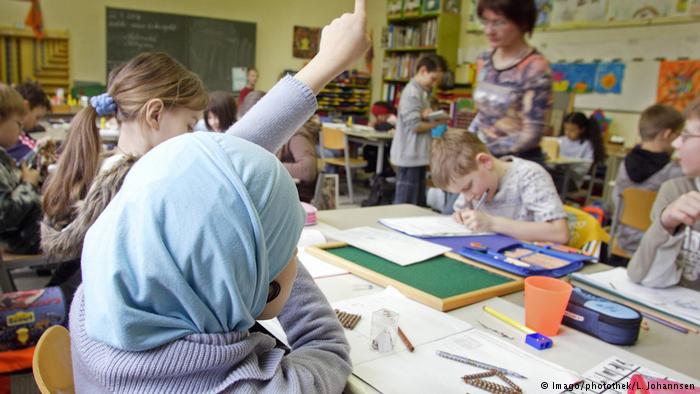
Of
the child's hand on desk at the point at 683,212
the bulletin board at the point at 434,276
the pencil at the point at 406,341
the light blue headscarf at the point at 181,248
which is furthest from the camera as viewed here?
the child's hand on desk at the point at 683,212

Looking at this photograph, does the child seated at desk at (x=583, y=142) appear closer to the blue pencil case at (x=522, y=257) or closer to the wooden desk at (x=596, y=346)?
the blue pencil case at (x=522, y=257)

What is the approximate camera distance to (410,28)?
266 inches

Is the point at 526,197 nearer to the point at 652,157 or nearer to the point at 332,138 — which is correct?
the point at 652,157

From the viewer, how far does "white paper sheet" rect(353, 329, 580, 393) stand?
83cm

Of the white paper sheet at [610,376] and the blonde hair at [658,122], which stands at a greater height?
the blonde hair at [658,122]

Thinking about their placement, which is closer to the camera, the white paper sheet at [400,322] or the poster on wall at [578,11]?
the white paper sheet at [400,322]

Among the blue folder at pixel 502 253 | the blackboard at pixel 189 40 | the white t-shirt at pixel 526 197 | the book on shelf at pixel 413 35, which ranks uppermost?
the book on shelf at pixel 413 35

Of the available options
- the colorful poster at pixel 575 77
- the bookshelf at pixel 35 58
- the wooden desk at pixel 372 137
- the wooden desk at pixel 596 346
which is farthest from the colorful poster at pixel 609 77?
the bookshelf at pixel 35 58

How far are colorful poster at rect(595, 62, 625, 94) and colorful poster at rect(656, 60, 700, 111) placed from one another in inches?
13.9

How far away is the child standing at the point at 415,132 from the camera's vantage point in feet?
13.6

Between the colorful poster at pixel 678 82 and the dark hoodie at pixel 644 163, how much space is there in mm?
1802

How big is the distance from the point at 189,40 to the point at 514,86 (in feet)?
17.4

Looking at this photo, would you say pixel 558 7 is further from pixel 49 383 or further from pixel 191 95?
pixel 49 383

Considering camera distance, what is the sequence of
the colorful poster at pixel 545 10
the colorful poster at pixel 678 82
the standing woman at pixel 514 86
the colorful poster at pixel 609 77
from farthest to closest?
the colorful poster at pixel 545 10
the colorful poster at pixel 609 77
the colorful poster at pixel 678 82
the standing woman at pixel 514 86
